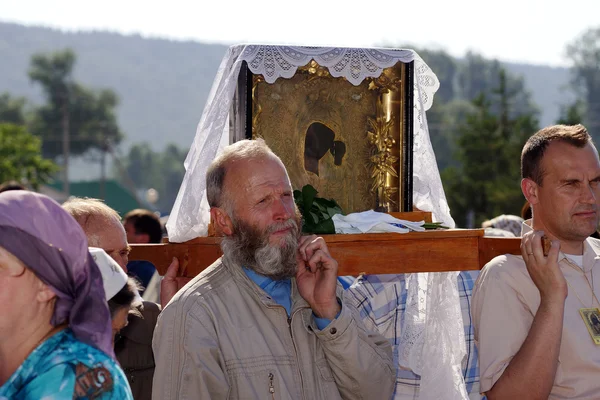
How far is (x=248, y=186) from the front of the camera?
3705 millimetres

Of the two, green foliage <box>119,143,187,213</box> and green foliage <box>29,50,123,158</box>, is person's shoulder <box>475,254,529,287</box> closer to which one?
green foliage <box>29,50,123,158</box>

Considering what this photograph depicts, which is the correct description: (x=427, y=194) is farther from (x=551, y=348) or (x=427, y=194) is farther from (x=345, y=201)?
(x=551, y=348)

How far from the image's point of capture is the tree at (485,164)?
936 inches

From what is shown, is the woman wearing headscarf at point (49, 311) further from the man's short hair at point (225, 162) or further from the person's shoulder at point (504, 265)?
the person's shoulder at point (504, 265)

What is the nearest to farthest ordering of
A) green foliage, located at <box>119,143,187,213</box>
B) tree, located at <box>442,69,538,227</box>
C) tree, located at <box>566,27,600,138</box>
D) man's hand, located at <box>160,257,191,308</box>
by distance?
man's hand, located at <box>160,257,191,308</box> → tree, located at <box>442,69,538,227</box> → tree, located at <box>566,27,600,138</box> → green foliage, located at <box>119,143,187,213</box>

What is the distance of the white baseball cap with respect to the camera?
9.57ft

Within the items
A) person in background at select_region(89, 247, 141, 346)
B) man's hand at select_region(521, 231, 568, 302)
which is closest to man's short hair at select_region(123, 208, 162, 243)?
man's hand at select_region(521, 231, 568, 302)

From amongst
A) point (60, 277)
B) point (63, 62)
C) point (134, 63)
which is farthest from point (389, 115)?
point (134, 63)

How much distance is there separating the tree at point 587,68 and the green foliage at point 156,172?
51.6 m

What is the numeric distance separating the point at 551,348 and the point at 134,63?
18709 cm

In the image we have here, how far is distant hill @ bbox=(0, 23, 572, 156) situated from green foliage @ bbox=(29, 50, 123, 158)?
5702 centimetres

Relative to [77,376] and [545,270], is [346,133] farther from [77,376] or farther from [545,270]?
[77,376]

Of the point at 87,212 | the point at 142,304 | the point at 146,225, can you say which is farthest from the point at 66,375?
the point at 146,225

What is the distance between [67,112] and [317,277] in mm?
100822
